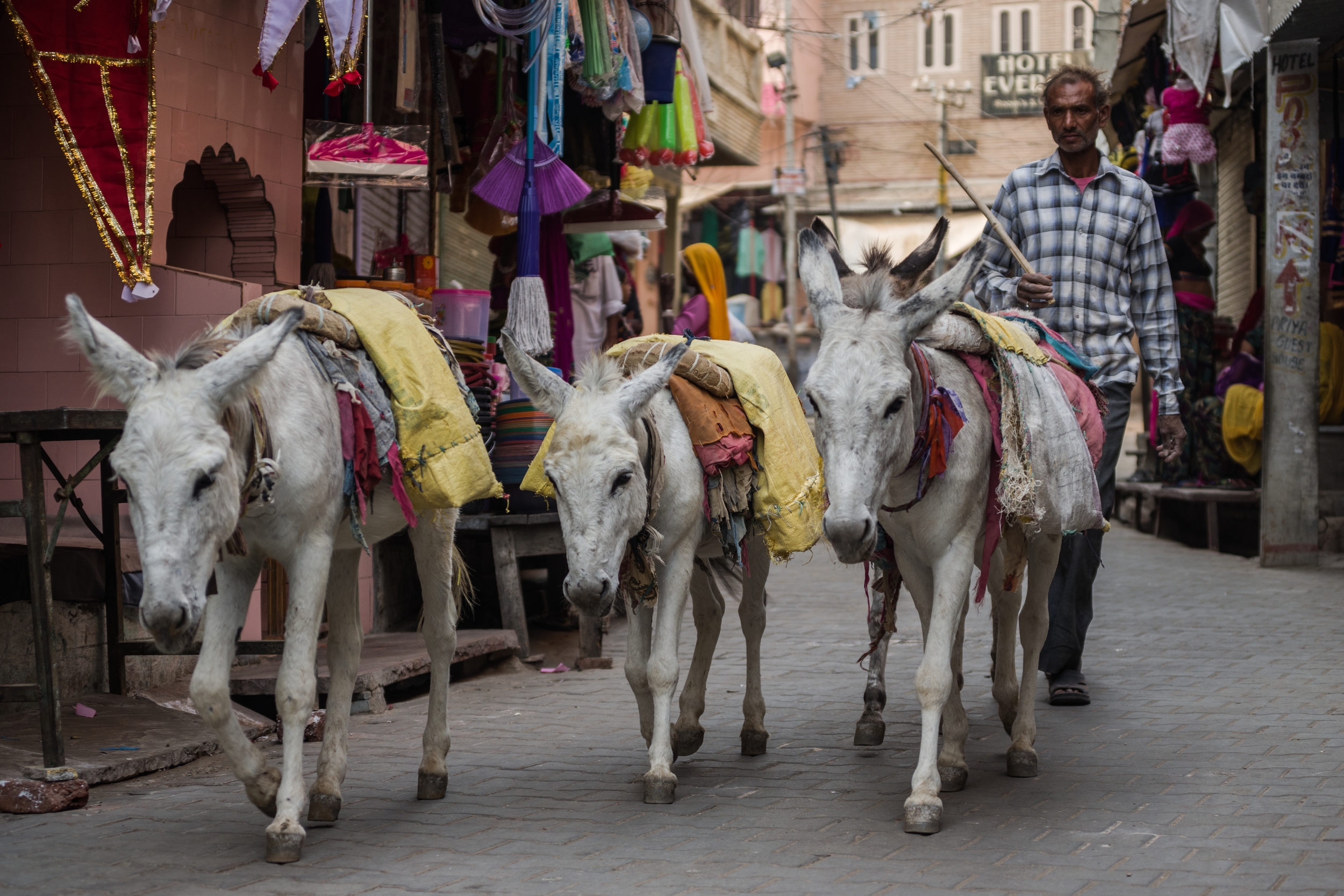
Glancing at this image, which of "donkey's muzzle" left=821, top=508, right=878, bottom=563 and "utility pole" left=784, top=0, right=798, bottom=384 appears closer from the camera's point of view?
"donkey's muzzle" left=821, top=508, right=878, bottom=563

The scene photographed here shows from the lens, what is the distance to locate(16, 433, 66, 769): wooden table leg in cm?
451

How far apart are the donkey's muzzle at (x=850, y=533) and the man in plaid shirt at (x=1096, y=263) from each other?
7.78 ft

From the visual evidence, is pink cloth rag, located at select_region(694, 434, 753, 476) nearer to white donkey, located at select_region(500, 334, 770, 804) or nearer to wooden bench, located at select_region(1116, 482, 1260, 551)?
white donkey, located at select_region(500, 334, 770, 804)

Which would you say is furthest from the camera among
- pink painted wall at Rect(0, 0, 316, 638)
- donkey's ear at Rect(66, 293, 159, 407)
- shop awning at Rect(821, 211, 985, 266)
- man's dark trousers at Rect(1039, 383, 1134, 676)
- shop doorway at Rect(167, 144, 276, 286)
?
shop awning at Rect(821, 211, 985, 266)

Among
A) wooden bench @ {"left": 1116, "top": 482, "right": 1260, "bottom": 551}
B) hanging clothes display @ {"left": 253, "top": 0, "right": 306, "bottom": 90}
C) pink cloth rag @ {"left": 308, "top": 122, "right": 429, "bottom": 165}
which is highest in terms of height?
hanging clothes display @ {"left": 253, "top": 0, "right": 306, "bottom": 90}

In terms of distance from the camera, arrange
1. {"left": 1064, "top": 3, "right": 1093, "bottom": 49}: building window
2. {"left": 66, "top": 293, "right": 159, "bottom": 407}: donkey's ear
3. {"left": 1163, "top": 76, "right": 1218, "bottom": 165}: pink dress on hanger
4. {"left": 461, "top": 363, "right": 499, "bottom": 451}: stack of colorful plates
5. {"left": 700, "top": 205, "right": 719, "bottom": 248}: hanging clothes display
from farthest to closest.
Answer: {"left": 1064, "top": 3, "right": 1093, "bottom": 49}: building window, {"left": 700, "top": 205, "right": 719, "bottom": 248}: hanging clothes display, {"left": 1163, "top": 76, "right": 1218, "bottom": 165}: pink dress on hanger, {"left": 461, "top": 363, "right": 499, "bottom": 451}: stack of colorful plates, {"left": 66, "top": 293, "right": 159, "bottom": 407}: donkey's ear

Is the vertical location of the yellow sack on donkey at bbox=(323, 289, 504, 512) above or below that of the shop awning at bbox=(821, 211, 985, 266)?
below

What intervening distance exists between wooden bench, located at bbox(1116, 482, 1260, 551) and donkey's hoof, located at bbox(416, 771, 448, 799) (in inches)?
322

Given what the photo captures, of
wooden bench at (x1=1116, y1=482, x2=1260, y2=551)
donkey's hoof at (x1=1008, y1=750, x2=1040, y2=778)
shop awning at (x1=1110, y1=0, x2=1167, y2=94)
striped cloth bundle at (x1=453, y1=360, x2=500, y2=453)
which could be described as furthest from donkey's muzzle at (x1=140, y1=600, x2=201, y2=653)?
shop awning at (x1=1110, y1=0, x2=1167, y2=94)

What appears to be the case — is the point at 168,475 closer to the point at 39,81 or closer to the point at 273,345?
the point at 273,345

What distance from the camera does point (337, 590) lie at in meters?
4.71

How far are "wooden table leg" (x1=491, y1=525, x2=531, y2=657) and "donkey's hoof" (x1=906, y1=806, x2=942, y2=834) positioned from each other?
3.83m

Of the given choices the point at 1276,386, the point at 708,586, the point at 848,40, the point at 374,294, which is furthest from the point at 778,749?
the point at 848,40

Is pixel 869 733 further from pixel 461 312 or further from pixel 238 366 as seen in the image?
pixel 461 312
